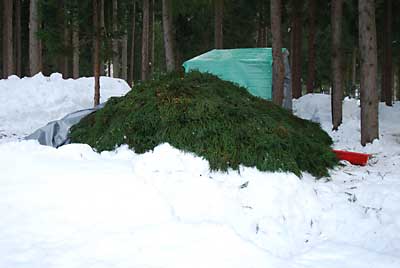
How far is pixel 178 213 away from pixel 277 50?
21.2ft

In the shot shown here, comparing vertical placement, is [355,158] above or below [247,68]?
below

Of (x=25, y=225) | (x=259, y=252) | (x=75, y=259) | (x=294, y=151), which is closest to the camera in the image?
(x=75, y=259)

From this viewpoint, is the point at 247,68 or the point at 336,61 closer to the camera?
the point at 336,61

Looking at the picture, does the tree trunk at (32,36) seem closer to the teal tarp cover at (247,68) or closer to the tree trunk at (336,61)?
the teal tarp cover at (247,68)

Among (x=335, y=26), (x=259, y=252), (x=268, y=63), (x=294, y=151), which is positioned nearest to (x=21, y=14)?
(x=268, y=63)

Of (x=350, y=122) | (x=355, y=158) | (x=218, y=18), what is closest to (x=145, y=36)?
(x=218, y=18)

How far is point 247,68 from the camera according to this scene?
11.8 m

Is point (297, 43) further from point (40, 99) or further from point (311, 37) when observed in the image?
point (40, 99)

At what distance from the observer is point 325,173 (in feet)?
16.9

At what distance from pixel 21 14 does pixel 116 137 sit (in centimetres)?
1983

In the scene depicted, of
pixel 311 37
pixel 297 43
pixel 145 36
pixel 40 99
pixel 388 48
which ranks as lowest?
pixel 40 99

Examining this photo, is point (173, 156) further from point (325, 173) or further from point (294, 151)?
point (325, 173)

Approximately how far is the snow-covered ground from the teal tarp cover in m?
6.40

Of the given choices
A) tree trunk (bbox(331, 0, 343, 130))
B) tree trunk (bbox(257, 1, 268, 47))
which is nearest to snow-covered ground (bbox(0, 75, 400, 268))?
tree trunk (bbox(331, 0, 343, 130))
